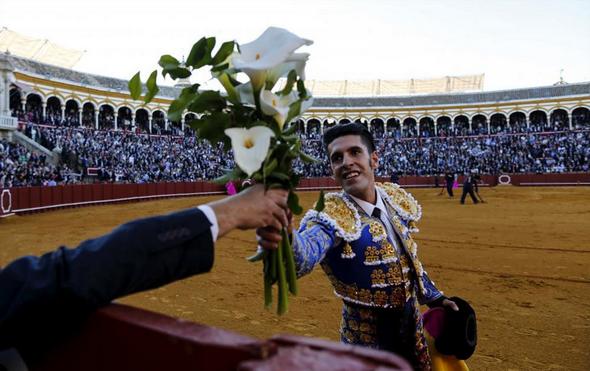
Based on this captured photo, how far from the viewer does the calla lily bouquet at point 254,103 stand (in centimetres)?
111

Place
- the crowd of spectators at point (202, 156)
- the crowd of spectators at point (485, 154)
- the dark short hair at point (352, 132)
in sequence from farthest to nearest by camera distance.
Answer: the crowd of spectators at point (485, 154), the crowd of spectators at point (202, 156), the dark short hair at point (352, 132)

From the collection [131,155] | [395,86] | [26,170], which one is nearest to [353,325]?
[26,170]

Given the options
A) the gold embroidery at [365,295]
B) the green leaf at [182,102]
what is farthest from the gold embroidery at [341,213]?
the green leaf at [182,102]

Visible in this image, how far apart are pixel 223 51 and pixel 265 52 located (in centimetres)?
16

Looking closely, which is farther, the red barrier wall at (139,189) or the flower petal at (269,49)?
the red barrier wall at (139,189)

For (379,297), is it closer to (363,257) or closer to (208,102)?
(363,257)

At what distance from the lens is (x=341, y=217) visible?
1.78 m

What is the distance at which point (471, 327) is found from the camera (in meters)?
1.74

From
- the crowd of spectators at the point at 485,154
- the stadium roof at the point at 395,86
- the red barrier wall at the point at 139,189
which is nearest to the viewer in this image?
the red barrier wall at the point at 139,189

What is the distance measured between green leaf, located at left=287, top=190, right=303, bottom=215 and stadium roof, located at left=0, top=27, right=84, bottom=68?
Answer: 48067 mm

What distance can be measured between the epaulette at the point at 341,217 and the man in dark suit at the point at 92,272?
95cm

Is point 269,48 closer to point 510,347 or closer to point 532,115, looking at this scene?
point 510,347

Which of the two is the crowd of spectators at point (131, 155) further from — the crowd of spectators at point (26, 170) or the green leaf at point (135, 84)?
the green leaf at point (135, 84)

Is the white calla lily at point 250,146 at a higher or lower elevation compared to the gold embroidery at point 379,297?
higher
